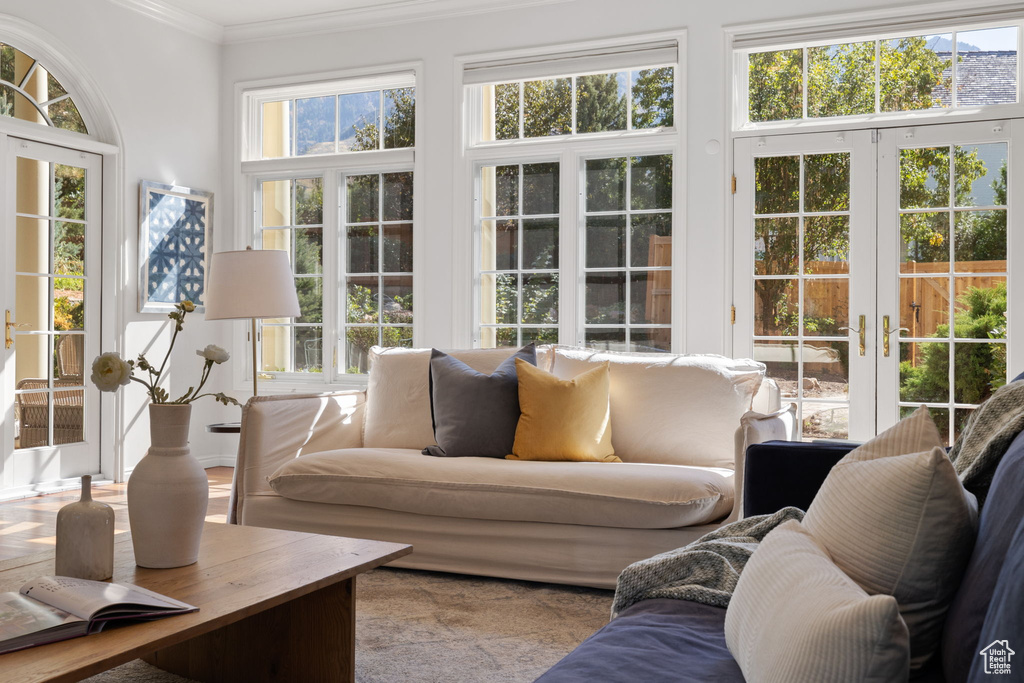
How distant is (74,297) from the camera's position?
5.34 metres

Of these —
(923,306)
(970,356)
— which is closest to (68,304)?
(923,306)

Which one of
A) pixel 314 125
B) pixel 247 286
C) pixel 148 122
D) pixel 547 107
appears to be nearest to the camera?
pixel 247 286

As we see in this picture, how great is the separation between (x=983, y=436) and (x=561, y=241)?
3.79 metres

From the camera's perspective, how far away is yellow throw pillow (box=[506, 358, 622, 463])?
3.48 m

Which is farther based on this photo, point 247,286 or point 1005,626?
point 247,286

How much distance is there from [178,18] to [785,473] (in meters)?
5.27

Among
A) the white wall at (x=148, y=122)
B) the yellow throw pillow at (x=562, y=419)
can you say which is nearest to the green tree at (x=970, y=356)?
the yellow throw pillow at (x=562, y=419)

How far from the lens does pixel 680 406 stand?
11.7ft

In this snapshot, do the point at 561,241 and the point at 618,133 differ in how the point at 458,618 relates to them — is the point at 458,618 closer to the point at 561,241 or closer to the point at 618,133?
the point at 561,241

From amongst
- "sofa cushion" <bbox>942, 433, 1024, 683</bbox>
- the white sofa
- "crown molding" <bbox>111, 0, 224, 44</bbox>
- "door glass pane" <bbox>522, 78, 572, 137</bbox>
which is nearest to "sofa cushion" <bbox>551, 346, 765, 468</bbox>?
the white sofa

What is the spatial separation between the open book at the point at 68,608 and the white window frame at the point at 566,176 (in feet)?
12.3

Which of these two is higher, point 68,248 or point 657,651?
point 68,248

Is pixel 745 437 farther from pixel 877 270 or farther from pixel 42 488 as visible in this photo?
pixel 42 488

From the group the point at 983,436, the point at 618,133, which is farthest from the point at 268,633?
the point at 618,133
